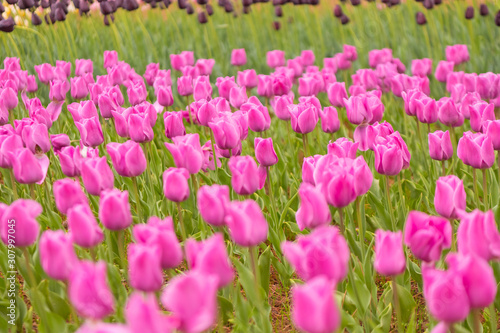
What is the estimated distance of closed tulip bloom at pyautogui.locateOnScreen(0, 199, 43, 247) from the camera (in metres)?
1.63

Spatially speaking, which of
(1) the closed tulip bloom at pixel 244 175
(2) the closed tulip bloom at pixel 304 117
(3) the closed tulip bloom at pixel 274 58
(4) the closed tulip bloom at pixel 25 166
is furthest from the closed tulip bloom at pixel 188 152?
(3) the closed tulip bloom at pixel 274 58

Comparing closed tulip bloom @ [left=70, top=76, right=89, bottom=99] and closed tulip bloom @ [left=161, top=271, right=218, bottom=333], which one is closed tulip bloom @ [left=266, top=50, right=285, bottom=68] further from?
closed tulip bloom @ [left=161, top=271, right=218, bottom=333]

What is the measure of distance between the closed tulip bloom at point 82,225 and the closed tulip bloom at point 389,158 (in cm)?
120

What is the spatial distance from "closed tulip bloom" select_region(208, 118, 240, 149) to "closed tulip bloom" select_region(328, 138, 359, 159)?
1.56ft

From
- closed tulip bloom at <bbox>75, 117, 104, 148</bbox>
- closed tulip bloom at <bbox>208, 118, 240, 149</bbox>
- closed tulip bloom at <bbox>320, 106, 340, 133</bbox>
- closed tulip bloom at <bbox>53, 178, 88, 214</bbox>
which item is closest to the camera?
closed tulip bloom at <bbox>53, 178, 88, 214</bbox>

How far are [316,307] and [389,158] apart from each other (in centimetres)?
139

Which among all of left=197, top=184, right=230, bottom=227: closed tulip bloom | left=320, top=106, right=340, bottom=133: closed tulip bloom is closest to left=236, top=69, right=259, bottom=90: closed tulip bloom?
left=320, top=106, right=340, bottom=133: closed tulip bloom

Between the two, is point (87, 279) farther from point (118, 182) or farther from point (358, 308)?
point (118, 182)

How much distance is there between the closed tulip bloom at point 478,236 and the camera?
1381mm

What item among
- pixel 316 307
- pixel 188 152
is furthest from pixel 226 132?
pixel 316 307

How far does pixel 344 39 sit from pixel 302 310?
7.27 metres

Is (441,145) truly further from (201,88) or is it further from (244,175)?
(201,88)

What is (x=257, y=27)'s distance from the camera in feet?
29.9

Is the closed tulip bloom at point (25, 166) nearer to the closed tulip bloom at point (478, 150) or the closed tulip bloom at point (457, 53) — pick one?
the closed tulip bloom at point (478, 150)
